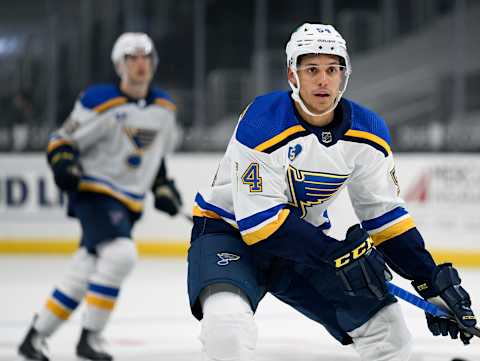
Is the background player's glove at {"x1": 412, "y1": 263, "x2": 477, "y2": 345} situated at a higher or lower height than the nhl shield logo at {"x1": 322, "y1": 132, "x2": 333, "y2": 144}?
lower

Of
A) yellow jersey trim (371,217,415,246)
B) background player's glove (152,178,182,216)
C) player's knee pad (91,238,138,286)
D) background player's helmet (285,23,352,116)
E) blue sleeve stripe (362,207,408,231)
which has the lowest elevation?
player's knee pad (91,238,138,286)

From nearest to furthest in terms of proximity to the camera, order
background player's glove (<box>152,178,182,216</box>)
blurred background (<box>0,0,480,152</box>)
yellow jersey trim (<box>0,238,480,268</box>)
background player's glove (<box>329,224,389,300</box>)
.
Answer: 1. background player's glove (<box>329,224,389,300</box>)
2. background player's glove (<box>152,178,182,216</box>)
3. yellow jersey trim (<box>0,238,480,268</box>)
4. blurred background (<box>0,0,480,152</box>)

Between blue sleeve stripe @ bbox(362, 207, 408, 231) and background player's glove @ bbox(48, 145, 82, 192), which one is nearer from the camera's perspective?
blue sleeve stripe @ bbox(362, 207, 408, 231)

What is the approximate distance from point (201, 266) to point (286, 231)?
10.1 inches

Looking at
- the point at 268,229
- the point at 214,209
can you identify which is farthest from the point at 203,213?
the point at 268,229

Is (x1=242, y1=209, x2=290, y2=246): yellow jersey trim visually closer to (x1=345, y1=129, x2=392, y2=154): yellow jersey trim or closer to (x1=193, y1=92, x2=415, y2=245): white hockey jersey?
(x1=193, y1=92, x2=415, y2=245): white hockey jersey

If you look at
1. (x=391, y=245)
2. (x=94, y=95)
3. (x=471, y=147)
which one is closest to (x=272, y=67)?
(x=471, y=147)

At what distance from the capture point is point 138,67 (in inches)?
154

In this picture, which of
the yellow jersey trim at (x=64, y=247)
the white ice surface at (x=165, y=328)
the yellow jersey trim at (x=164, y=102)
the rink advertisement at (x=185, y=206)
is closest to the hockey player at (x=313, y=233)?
the white ice surface at (x=165, y=328)

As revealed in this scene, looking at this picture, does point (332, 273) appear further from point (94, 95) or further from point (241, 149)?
point (94, 95)

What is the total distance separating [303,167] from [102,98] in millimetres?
1779

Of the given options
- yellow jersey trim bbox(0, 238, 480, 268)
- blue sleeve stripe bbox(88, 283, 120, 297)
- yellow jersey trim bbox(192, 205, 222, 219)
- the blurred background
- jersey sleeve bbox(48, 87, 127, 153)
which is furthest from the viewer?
the blurred background

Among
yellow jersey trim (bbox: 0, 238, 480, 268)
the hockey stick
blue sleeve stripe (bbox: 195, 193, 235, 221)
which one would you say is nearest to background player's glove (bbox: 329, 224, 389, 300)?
the hockey stick

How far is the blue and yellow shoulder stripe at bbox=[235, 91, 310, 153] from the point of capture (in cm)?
229
